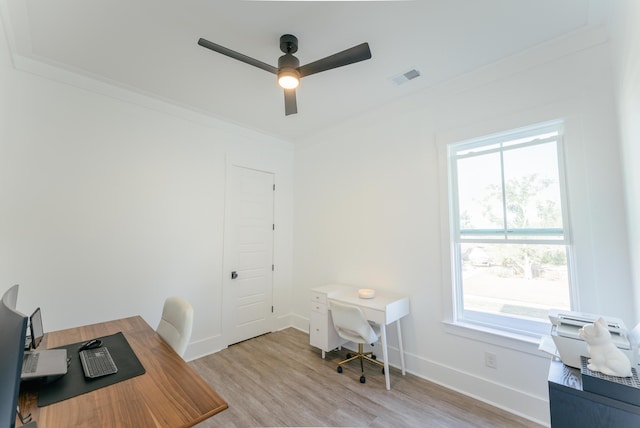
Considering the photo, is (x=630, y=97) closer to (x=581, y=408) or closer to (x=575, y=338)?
(x=575, y=338)

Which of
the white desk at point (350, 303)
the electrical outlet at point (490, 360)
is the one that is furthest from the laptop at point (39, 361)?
the electrical outlet at point (490, 360)

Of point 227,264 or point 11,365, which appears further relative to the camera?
point 227,264

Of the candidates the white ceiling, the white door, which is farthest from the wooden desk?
the white ceiling

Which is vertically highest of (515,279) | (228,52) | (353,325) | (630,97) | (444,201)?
(228,52)

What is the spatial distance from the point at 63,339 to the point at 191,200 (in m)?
1.77

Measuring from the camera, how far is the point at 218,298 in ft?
11.0

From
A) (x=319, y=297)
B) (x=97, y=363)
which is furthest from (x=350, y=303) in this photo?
(x=97, y=363)

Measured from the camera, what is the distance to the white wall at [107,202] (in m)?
2.23

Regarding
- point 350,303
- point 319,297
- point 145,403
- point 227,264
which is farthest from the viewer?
point 227,264

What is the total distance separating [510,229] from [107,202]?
12.5 feet

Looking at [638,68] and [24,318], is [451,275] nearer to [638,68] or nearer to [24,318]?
[638,68]

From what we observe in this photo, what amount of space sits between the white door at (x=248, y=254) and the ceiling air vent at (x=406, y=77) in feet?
7.25

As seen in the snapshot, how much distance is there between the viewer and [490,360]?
230 cm

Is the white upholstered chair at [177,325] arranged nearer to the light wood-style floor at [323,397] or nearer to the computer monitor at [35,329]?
the computer monitor at [35,329]
